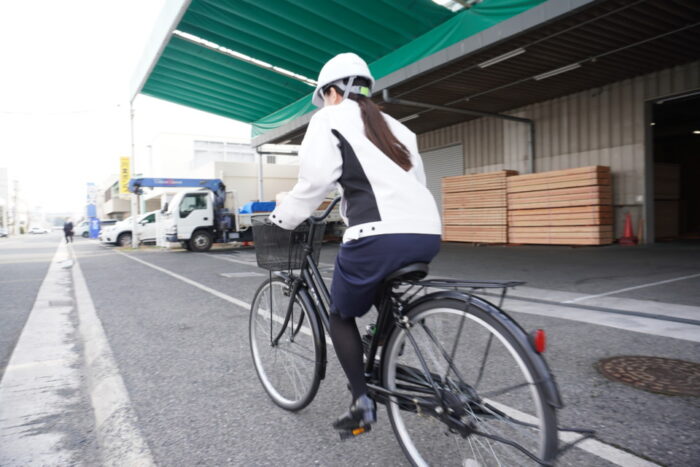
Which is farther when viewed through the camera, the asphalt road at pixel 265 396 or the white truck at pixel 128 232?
the white truck at pixel 128 232

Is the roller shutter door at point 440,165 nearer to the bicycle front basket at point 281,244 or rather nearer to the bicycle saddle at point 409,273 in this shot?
the bicycle front basket at point 281,244

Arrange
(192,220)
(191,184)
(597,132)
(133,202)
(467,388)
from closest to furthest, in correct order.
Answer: (467,388) < (597,132) < (192,220) < (191,184) < (133,202)

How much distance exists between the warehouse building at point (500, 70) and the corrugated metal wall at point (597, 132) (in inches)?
1.4

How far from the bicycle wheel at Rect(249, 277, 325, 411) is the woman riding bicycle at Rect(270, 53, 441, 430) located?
0.47m

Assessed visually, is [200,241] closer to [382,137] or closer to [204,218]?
[204,218]

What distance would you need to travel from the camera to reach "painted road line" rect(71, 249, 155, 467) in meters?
2.28

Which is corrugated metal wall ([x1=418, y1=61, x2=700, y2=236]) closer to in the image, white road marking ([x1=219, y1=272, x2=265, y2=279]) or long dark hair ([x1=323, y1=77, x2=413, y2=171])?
white road marking ([x1=219, y1=272, x2=265, y2=279])

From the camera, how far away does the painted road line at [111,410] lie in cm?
228

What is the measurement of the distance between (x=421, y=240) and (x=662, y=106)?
18173mm

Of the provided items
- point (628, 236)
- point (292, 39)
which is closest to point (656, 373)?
point (628, 236)

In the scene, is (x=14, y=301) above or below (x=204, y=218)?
below

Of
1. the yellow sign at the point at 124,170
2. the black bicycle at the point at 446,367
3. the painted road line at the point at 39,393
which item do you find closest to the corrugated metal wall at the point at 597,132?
the black bicycle at the point at 446,367

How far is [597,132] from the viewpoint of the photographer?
46.8 ft

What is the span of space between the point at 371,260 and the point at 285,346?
1250mm
